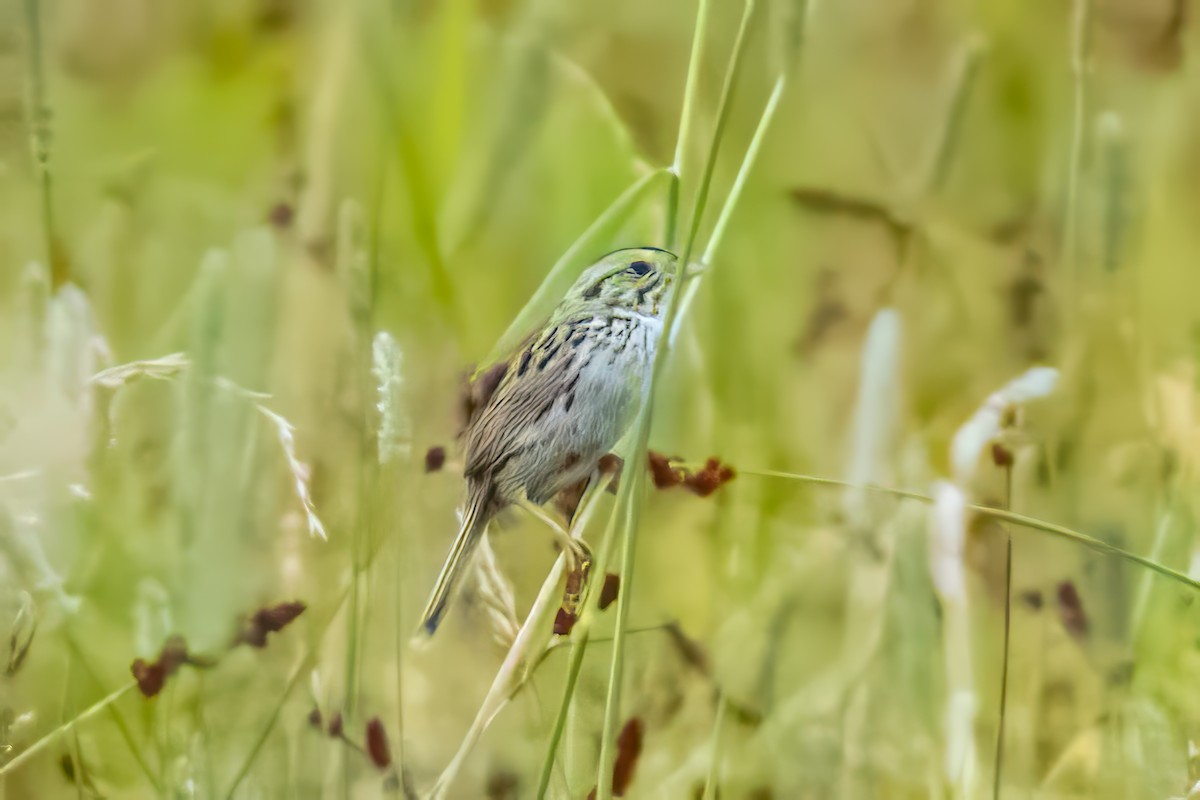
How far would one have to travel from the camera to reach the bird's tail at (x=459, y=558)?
29.6 inches

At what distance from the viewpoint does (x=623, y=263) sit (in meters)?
0.73

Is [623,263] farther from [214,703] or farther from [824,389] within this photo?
[214,703]

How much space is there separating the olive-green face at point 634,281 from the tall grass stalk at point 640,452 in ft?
0.05

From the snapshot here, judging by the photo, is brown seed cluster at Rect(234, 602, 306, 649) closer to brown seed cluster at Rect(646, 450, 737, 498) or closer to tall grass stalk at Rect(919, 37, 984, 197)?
brown seed cluster at Rect(646, 450, 737, 498)

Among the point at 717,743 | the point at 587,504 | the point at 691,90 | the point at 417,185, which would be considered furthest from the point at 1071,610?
the point at 417,185

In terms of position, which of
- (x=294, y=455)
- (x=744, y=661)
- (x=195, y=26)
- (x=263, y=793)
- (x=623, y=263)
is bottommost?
(x=263, y=793)

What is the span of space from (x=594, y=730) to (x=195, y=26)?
70 cm

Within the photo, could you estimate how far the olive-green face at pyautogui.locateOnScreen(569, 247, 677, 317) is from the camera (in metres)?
0.73

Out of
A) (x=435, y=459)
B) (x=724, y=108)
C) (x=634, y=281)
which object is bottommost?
(x=435, y=459)

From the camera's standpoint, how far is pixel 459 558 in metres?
0.75

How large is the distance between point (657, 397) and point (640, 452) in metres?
0.08

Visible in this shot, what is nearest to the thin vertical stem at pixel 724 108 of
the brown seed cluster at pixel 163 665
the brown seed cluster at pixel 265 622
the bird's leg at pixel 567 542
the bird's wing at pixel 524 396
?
the bird's wing at pixel 524 396

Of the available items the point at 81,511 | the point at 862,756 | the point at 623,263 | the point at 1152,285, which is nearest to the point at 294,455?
the point at 81,511

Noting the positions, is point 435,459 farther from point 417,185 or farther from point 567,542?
point 417,185
